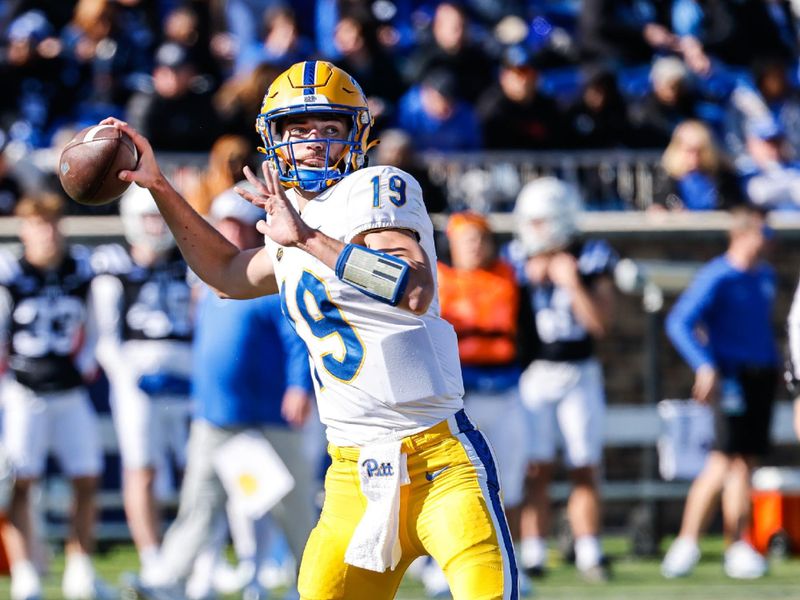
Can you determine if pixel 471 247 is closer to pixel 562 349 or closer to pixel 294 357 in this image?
pixel 562 349

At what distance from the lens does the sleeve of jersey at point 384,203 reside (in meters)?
4.45

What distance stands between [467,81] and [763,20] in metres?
3.52

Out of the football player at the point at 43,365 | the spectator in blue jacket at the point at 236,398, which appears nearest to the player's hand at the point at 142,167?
the spectator in blue jacket at the point at 236,398

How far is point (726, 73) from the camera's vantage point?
46.4ft

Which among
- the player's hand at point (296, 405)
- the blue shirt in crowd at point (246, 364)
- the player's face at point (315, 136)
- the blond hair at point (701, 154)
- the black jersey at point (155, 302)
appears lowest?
the player's hand at point (296, 405)

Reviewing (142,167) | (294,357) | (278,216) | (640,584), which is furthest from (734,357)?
(278,216)

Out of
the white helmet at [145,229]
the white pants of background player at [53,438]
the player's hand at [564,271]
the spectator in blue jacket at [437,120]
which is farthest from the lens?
the spectator in blue jacket at [437,120]

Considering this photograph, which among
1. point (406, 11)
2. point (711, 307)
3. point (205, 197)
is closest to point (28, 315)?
point (205, 197)

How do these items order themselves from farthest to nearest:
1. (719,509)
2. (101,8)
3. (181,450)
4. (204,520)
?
(101,8) < (719,509) < (181,450) < (204,520)

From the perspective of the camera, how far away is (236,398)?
774 centimetres

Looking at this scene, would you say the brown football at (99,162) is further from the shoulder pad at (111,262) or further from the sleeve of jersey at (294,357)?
the shoulder pad at (111,262)

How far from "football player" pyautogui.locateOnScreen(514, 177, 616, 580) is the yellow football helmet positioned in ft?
14.8

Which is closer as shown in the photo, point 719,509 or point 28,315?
point 28,315

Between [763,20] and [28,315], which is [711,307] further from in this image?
[763,20]
